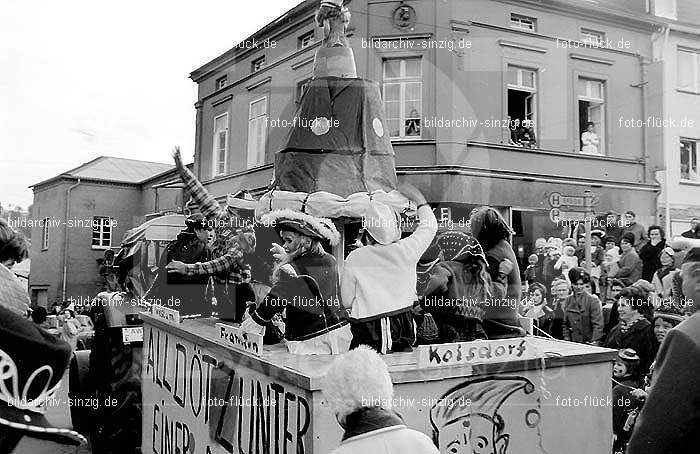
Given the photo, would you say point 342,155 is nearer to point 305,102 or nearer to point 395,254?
point 305,102

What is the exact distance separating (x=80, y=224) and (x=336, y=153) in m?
4.92

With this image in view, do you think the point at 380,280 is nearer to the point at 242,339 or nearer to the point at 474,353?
the point at 474,353

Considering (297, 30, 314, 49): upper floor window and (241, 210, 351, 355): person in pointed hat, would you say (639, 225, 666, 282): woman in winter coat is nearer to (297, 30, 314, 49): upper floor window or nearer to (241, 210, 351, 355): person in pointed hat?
(241, 210, 351, 355): person in pointed hat

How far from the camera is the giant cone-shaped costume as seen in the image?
140 inches

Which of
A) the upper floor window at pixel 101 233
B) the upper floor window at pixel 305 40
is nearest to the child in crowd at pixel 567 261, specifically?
the upper floor window at pixel 101 233

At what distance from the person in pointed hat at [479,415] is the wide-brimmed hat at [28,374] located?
1.63m

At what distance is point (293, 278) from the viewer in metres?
2.96

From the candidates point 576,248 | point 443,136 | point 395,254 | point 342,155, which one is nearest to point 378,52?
point 443,136

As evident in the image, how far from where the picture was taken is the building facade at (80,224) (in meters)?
6.98

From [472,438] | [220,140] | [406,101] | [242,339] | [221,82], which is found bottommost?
[472,438]

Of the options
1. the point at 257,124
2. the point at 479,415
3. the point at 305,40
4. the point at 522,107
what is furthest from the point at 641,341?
the point at 305,40

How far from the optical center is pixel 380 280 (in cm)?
297

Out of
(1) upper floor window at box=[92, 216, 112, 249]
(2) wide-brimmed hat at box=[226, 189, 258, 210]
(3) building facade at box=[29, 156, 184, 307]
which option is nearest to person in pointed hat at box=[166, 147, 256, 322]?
(2) wide-brimmed hat at box=[226, 189, 258, 210]

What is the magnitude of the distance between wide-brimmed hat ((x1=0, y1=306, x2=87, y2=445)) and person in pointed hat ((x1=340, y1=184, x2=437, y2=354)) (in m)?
1.57
